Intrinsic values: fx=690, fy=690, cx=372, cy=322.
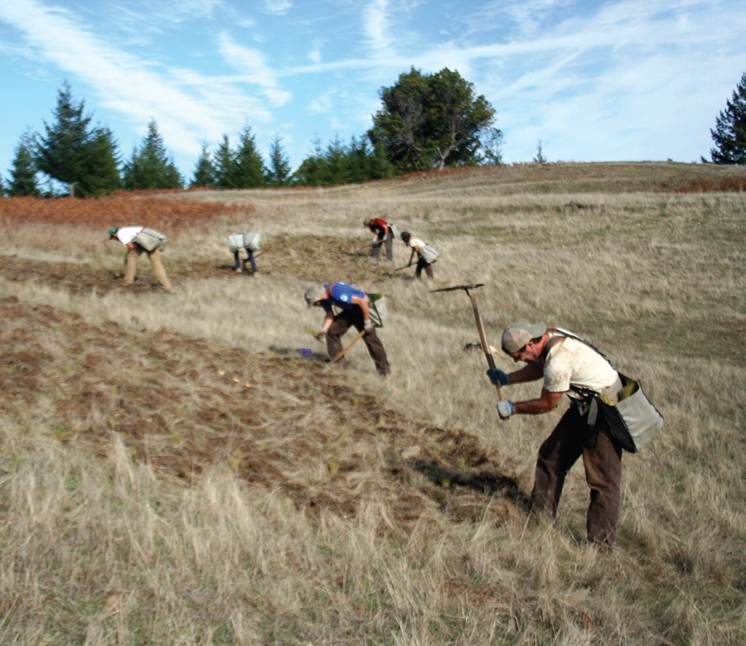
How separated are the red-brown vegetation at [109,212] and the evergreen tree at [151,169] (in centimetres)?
2739

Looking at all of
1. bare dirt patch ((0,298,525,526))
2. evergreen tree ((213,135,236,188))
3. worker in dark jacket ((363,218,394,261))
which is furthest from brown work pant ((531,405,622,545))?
evergreen tree ((213,135,236,188))

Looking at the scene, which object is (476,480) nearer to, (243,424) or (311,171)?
(243,424)

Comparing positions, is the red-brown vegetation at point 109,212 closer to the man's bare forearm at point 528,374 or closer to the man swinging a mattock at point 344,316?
the man swinging a mattock at point 344,316

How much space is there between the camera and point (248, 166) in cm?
4925

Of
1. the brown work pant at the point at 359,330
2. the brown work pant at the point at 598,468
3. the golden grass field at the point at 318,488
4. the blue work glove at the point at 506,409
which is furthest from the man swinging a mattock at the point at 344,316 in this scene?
the brown work pant at the point at 598,468

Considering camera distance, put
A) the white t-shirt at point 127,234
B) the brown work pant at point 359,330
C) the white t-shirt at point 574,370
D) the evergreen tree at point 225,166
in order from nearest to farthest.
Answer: the white t-shirt at point 574,370 < the brown work pant at point 359,330 < the white t-shirt at point 127,234 < the evergreen tree at point 225,166

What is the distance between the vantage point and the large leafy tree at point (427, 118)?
61719 millimetres

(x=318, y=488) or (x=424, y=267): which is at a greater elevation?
(x=424, y=267)

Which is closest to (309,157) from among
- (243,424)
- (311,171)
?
(311,171)

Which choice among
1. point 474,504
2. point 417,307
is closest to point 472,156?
point 417,307

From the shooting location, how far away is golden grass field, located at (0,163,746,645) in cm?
361

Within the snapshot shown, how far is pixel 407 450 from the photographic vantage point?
702 cm

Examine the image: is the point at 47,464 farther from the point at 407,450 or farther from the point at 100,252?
the point at 100,252

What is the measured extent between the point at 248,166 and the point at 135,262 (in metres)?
35.3
